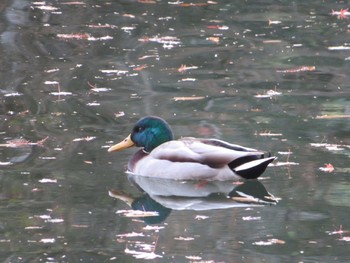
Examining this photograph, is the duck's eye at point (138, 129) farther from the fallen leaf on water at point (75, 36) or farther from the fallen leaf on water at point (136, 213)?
the fallen leaf on water at point (75, 36)

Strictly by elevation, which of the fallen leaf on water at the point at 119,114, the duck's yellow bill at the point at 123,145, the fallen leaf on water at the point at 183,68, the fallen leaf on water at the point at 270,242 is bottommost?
the fallen leaf on water at the point at 183,68

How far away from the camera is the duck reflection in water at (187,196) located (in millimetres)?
8805

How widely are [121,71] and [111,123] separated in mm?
2482

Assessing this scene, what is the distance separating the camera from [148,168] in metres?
9.87

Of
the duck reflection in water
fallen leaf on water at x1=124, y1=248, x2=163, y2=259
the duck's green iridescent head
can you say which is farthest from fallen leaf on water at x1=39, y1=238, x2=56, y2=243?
the duck's green iridescent head

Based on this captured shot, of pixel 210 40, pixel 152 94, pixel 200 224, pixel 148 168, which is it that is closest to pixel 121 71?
pixel 152 94

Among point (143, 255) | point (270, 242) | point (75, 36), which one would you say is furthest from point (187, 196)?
point (75, 36)

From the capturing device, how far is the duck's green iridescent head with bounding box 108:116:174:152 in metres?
10.2

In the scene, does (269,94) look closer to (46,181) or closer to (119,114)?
(119,114)

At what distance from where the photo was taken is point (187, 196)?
30.3 ft

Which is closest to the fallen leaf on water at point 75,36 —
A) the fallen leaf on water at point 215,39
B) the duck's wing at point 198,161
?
the fallen leaf on water at point 215,39

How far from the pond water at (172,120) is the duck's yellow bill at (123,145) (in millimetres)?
122

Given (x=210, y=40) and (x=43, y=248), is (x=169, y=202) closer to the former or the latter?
(x=43, y=248)

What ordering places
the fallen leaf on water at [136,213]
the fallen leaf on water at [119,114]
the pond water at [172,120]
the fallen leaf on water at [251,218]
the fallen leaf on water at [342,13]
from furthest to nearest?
1. the fallen leaf on water at [342,13]
2. the fallen leaf on water at [119,114]
3. the fallen leaf on water at [136,213]
4. the fallen leaf on water at [251,218]
5. the pond water at [172,120]
